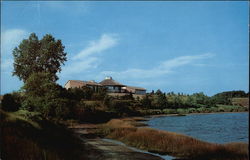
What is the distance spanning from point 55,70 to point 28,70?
5.29m

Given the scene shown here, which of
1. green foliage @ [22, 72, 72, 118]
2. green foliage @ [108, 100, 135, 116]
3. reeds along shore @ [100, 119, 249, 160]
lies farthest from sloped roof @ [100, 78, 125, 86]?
reeds along shore @ [100, 119, 249, 160]

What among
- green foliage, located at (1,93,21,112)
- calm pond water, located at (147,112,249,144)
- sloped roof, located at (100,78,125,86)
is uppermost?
sloped roof, located at (100,78,125,86)

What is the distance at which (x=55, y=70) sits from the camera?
167 ft

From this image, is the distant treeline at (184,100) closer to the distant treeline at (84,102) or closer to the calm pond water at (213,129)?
the distant treeline at (84,102)

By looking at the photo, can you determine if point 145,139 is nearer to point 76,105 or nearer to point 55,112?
point 55,112

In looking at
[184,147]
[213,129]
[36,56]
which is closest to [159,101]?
[213,129]

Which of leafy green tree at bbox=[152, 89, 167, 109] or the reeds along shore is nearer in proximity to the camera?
the reeds along shore

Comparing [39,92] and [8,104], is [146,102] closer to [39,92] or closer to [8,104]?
[39,92]

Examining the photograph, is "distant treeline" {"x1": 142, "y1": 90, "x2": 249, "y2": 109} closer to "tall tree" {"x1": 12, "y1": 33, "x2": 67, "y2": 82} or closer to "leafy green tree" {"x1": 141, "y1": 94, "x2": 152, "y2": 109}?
"leafy green tree" {"x1": 141, "y1": 94, "x2": 152, "y2": 109}

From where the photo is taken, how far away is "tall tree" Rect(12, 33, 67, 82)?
4747 cm

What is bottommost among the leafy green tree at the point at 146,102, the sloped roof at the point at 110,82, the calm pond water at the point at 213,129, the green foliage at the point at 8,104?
the calm pond water at the point at 213,129

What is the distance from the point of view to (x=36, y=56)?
4906 centimetres

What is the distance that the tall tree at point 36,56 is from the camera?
4747 centimetres

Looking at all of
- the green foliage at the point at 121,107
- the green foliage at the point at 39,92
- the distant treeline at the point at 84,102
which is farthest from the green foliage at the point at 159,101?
the green foliage at the point at 39,92
